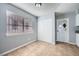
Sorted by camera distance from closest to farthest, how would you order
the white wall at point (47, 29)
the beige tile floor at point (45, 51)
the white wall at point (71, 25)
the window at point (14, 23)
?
the beige tile floor at point (45, 51), the window at point (14, 23), the white wall at point (71, 25), the white wall at point (47, 29)

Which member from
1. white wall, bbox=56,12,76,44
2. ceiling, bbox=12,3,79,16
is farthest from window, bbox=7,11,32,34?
white wall, bbox=56,12,76,44

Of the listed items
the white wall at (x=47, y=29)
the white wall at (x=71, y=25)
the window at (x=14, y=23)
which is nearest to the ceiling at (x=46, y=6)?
the white wall at (x=71, y=25)

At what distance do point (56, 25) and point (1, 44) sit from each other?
281 cm

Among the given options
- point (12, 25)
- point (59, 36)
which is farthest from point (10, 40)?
point (59, 36)

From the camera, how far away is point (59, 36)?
166 inches

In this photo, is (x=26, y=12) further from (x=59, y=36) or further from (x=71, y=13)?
(x=59, y=36)

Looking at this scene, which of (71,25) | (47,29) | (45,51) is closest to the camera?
(45,51)

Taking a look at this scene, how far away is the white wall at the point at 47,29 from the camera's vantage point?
12.1 feet

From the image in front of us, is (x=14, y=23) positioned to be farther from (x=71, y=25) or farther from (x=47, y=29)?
(x=71, y=25)

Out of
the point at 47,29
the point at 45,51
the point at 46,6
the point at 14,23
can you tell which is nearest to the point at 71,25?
A: the point at 47,29

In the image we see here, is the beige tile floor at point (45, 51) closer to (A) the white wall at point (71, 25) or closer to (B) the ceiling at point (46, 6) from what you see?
(A) the white wall at point (71, 25)

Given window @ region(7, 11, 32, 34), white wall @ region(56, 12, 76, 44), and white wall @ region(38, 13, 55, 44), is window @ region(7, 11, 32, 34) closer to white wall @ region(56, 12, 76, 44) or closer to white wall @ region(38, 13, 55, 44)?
white wall @ region(38, 13, 55, 44)

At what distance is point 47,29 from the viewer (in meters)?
3.82

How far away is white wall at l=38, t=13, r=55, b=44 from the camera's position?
145 inches
